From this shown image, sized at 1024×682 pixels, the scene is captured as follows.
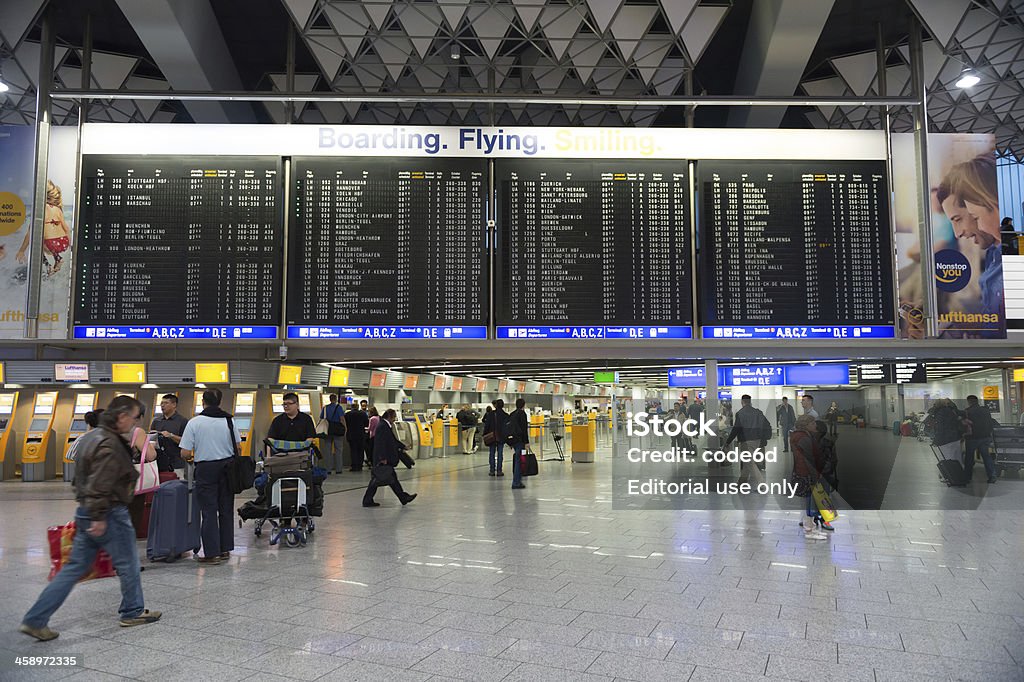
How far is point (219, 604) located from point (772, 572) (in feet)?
14.5

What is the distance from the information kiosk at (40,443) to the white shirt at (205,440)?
975 cm

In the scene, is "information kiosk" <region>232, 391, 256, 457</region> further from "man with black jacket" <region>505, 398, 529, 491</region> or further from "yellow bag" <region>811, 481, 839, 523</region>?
"yellow bag" <region>811, 481, 839, 523</region>

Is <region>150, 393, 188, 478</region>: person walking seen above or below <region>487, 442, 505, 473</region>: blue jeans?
above

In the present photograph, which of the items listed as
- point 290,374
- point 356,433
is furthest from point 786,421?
point 356,433

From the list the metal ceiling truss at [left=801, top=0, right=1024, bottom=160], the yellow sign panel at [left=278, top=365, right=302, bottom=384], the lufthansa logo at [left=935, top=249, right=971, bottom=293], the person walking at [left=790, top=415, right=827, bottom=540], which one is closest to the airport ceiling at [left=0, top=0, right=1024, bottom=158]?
the metal ceiling truss at [left=801, top=0, right=1024, bottom=160]

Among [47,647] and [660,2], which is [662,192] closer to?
[660,2]

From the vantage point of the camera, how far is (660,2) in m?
10.7

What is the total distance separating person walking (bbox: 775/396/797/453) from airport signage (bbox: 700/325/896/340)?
5.57 ft

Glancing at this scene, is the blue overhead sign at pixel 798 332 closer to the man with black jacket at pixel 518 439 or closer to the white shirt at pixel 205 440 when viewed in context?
the man with black jacket at pixel 518 439

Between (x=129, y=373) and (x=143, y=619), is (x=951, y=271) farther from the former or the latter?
(x=129, y=373)

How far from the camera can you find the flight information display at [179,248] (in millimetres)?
9656

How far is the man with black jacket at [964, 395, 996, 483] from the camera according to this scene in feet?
40.9

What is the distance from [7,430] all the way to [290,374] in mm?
6359

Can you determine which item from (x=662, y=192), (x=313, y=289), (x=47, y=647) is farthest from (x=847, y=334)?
(x=47, y=647)
